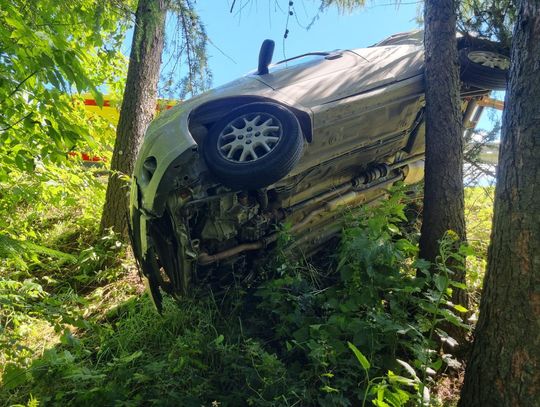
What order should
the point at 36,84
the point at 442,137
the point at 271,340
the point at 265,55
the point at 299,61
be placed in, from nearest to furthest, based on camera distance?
the point at 36,84 < the point at 271,340 < the point at 442,137 < the point at 265,55 < the point at 299,61

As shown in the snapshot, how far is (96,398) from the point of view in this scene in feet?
9.45

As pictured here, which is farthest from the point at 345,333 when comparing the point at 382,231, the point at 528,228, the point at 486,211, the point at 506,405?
the point at 486,211

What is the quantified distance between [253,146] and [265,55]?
128cm

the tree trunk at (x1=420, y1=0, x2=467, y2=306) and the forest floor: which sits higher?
the tree trunk at (x1=420, y1=0, x2=467, y2=306)

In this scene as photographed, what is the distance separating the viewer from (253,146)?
3.23 m

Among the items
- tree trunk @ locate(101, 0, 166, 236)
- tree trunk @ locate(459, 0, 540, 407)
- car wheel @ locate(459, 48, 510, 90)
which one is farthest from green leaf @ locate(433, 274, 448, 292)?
tree trunk @ locate(101, 0, 166, 236)

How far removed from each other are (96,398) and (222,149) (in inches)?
72.5

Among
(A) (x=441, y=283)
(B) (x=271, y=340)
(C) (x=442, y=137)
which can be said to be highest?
(C) (x=442, y=137)

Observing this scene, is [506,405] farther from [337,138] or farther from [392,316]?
[337,138]

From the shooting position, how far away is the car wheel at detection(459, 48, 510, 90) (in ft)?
14.4

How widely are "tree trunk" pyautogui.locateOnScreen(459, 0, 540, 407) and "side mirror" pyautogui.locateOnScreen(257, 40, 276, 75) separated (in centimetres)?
216

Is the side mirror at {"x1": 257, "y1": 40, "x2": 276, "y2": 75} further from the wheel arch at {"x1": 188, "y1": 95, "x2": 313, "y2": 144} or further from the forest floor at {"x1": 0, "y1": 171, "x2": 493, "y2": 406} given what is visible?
the forest floor at {"x1": 0, "y1": 171, "x2": 493, "y2": 406}

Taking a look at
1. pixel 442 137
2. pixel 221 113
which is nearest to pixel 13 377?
pixel 221 113

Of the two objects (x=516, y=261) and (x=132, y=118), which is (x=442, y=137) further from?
(x=132, y=118)
